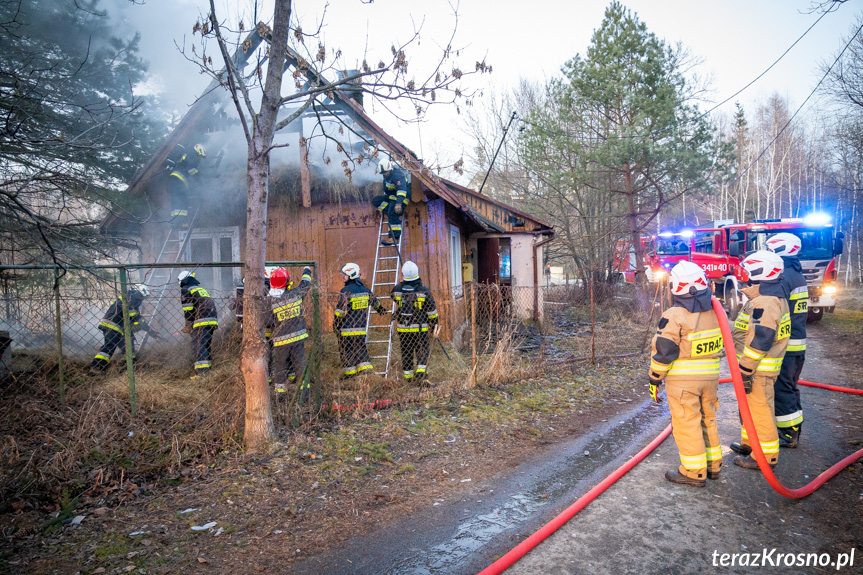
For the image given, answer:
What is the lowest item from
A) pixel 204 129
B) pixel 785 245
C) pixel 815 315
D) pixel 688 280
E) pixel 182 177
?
pixel 815 315

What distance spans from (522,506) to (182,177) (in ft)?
28.9

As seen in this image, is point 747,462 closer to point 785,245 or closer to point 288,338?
point 785,245

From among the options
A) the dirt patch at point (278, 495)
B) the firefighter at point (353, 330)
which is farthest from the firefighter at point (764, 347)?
the firefighter at point (353, 330)

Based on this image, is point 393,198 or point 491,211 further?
point 491,211

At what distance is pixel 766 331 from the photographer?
394 centimetres

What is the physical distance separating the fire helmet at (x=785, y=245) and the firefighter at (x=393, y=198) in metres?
5.66

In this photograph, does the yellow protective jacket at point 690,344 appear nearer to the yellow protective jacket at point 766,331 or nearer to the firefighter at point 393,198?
the yellow protective jacket at point 766,331

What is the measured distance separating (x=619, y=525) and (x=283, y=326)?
4200mm

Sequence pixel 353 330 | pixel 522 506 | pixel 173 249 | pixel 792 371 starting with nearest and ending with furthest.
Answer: pixel 522 506 < pixel 792 371 < pixel 353 330 < pixel 173 249

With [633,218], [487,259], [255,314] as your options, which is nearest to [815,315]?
[633,218]

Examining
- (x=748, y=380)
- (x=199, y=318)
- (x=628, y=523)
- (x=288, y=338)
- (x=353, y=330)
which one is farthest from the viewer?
(x=199, y=318)

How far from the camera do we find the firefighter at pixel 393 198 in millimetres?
8508

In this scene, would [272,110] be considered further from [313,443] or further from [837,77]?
[837,77]

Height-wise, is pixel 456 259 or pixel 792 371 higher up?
pixel 456 259
